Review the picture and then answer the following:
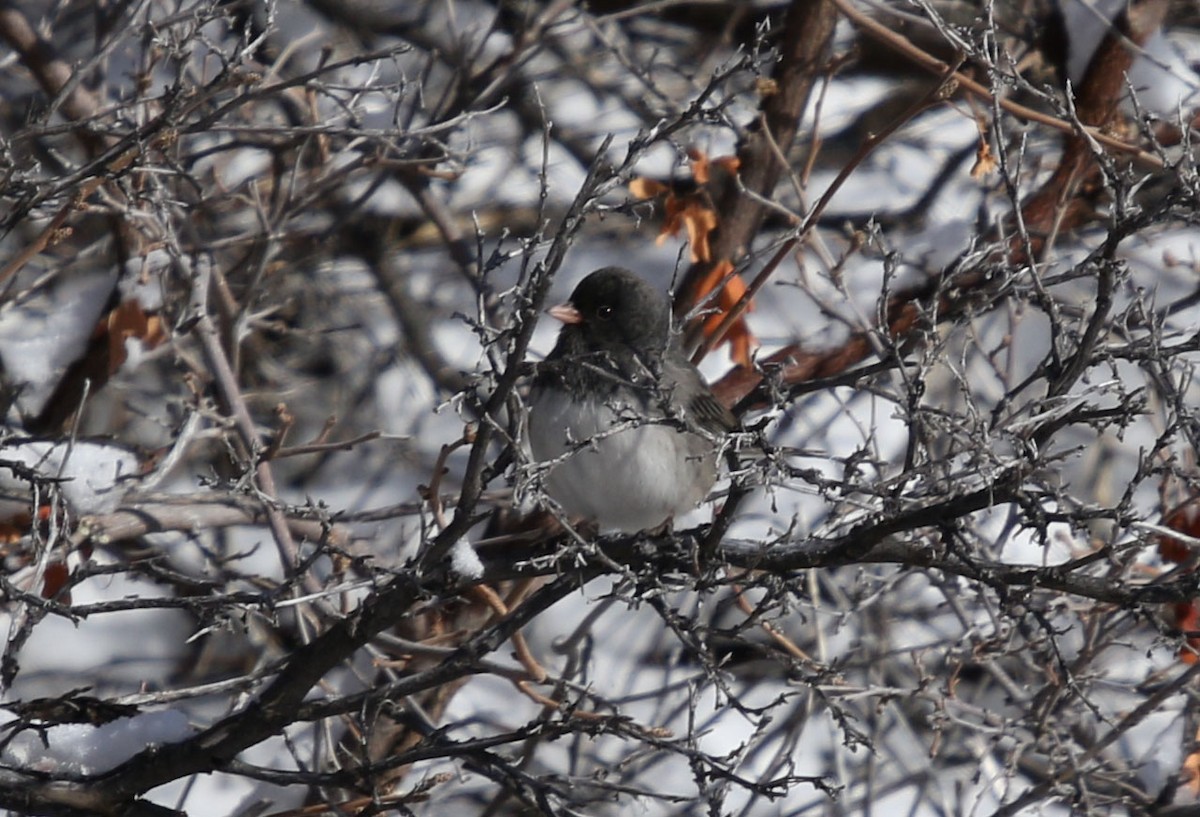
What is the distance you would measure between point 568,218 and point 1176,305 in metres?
1.79

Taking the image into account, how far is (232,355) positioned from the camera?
372 centimetres

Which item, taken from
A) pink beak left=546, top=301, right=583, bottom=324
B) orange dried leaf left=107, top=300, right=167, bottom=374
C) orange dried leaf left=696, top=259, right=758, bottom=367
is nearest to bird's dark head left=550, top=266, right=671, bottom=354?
pink beak left=546, top=301, right=583, bottom=324

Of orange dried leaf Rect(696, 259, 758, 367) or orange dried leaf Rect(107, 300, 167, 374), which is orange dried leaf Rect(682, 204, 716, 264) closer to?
orange dried leaf Rect(696, 259, 758, 367)

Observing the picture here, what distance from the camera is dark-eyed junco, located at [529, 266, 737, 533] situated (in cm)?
305

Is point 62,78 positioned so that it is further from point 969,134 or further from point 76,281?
point 969,134

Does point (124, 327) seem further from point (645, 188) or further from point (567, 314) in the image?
point (645, 188)

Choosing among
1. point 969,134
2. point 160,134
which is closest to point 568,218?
point 160,134

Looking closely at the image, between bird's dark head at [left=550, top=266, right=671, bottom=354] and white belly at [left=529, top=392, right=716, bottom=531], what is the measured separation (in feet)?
0.97

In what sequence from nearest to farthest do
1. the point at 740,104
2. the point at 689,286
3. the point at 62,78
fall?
the point at 62,78 → the point at 689,286 → the point at 740,104

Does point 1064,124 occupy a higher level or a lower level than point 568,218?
higher

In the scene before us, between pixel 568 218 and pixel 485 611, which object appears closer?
pixel 568 218

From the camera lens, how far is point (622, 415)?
9.29 ft

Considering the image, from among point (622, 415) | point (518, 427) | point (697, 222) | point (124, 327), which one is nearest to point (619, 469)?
point (622, 415)

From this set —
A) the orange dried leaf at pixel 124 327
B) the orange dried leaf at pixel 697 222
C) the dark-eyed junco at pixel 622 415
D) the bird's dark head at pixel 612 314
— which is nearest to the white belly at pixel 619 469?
the dark-eyed junco at pixel 622 415
